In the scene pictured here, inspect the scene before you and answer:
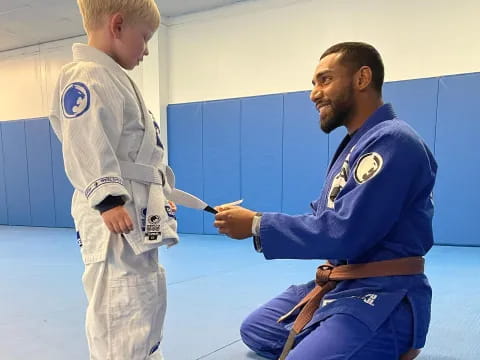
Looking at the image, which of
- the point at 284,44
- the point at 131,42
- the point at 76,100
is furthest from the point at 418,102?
the point at 76,100

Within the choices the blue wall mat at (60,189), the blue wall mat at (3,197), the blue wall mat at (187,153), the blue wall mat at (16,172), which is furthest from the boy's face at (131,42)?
the blue wall mat at (3,197)

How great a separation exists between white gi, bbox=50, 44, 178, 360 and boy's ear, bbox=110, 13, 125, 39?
A: 0.09 metres

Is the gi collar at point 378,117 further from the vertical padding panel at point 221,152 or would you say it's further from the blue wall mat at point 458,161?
the vertical padding panel at point 221,152

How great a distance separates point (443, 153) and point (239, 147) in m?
2.73

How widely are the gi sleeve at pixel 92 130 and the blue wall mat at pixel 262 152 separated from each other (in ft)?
14.9

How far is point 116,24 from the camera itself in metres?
1.37

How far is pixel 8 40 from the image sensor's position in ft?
25.7

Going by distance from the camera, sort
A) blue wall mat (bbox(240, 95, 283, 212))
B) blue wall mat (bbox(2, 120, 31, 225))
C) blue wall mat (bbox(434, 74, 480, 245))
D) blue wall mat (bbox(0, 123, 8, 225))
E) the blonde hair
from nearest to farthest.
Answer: the blonde hair < blue wall mat (bbox(434, 74, 480, 245)) < blue wall mat (bbox(240, 95, 283, 212)) < blue wall mat (bbox(2, 120, 31, 225)) < blue wall mat (bbox(0, 123, 8, 225))

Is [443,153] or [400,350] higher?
[443,153]

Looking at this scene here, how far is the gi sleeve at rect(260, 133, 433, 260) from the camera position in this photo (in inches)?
53.4

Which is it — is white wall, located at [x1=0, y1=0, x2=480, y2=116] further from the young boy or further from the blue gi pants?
the young boy

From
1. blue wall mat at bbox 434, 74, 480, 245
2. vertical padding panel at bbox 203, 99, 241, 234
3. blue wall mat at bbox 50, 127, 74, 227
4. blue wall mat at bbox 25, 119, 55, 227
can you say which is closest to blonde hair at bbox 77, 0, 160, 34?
blue wall mat at bbox 434, 74, 480, 245

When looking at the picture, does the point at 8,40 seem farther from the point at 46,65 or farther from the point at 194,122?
the point at 194,122

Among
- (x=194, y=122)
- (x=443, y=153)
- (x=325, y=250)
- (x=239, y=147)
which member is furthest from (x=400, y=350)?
(x=194, y=122)
